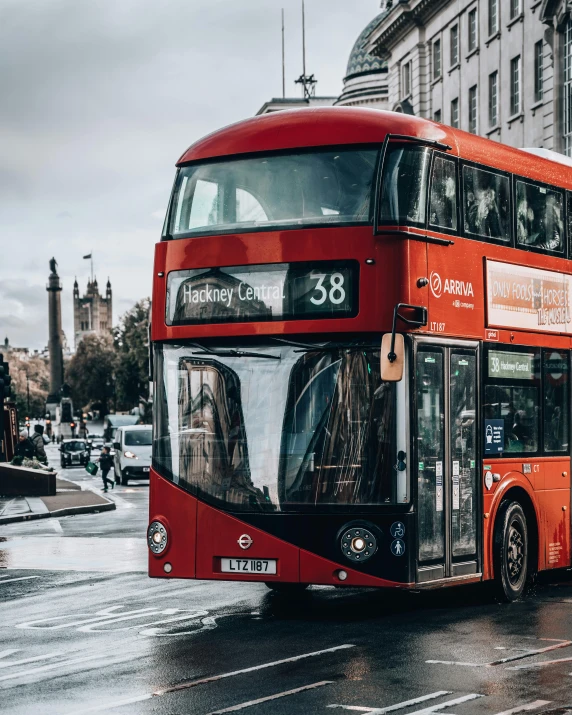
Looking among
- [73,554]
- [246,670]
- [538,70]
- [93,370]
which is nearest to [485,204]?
[246,670]

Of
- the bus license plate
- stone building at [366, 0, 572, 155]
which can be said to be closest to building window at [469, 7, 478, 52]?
stone building at [366, 0, 572, 155]

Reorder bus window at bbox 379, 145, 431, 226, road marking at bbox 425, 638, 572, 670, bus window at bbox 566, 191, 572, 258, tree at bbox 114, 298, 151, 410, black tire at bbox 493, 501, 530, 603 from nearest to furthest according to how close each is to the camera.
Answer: road marking at bbox 425, 638, 572, 670
bus window at bbox 379, 145, 431, 226
black tire at bbox 493, 501, 530, 603
bus window at bbox 566, 191, 572, 258
tree at bbox 114, 298, 151, 410

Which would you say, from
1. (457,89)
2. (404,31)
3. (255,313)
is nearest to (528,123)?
(457,89)

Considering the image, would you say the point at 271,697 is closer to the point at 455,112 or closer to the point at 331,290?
the point at 331,290

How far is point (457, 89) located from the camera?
2101 inches

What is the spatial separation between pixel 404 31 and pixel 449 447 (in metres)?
49.9

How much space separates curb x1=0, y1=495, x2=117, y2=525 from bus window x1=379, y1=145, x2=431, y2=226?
53.5 feet

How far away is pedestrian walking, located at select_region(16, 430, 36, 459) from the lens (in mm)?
37500

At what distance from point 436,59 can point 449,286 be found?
46372 millimetres

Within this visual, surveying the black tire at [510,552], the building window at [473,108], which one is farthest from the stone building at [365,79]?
the black tire at [510,552]

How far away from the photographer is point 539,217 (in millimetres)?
13992

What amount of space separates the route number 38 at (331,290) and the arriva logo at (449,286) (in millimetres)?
893

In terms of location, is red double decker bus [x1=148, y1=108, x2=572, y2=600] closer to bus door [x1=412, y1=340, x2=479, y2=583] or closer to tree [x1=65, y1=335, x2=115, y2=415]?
bus door [x1=412, y1=340, x2=479, y2=583]

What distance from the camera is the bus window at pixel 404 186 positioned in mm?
11656
